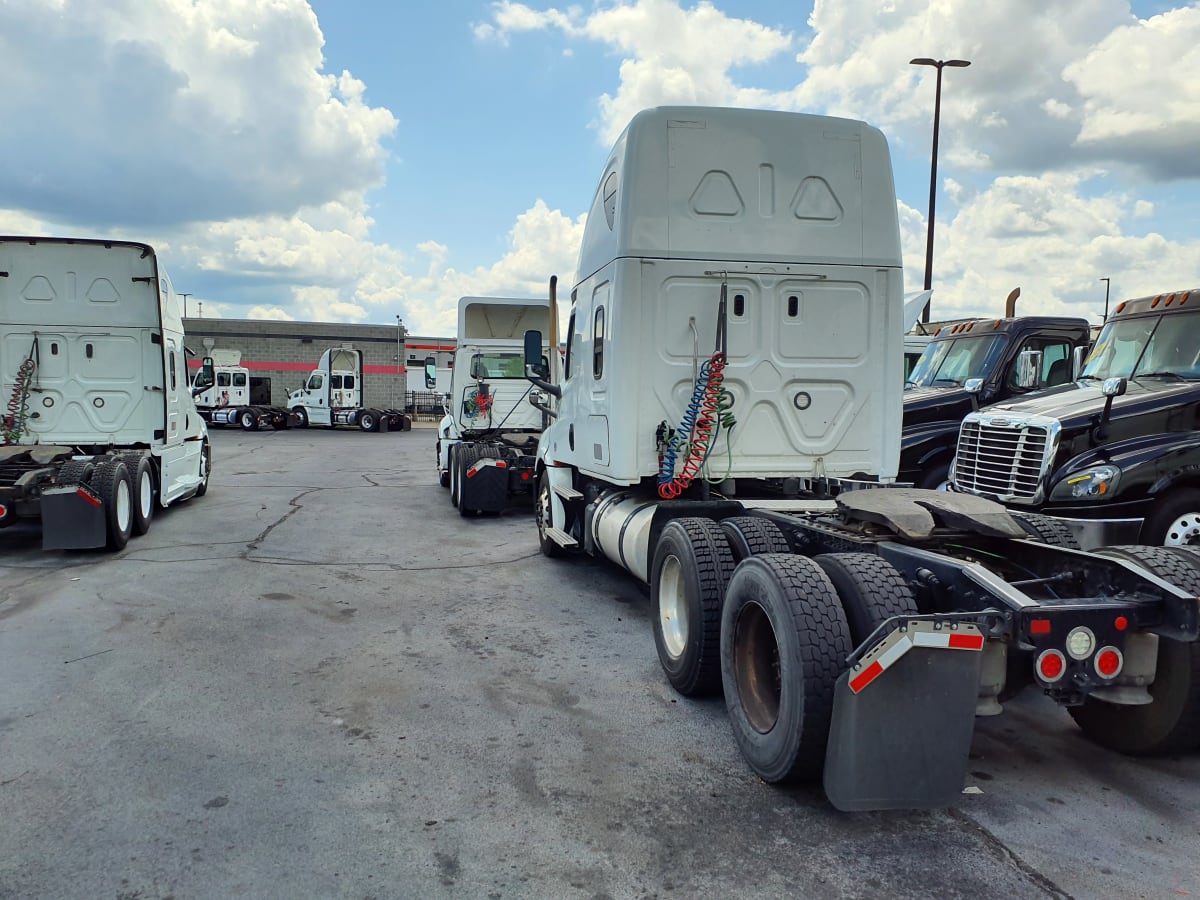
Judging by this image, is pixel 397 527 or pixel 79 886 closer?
pixel 79 886

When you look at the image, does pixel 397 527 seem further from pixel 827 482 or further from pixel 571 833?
pixel 571 833

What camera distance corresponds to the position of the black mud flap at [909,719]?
322cm

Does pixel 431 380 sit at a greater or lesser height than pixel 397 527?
greater

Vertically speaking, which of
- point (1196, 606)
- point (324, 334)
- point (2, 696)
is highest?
point (324, 334)

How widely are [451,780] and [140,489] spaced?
784cm

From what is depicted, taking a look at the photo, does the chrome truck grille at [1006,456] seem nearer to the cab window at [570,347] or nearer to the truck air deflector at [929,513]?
the truck air deflector at [929,513]

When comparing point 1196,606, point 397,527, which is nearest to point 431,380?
point 397,527

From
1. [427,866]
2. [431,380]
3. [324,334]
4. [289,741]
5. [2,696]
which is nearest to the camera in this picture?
[427,866]

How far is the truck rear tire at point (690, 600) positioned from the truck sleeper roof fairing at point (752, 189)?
2093 millimetres

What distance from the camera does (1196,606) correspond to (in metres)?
3.41

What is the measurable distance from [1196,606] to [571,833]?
2.61m

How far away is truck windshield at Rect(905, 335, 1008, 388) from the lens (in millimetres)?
10641

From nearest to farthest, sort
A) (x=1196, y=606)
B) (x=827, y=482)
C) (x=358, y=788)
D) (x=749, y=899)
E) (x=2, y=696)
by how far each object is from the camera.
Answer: (x=749, y=899), (x=1196, y=606), (x=358, y=788), (x=2, y=696), (x=827, y=482)

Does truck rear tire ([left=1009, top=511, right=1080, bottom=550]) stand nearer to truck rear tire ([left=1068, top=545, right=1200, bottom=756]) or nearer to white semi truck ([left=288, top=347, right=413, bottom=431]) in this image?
truck rear tire ([left=1068, top=545, right=1200, bottom=756])
